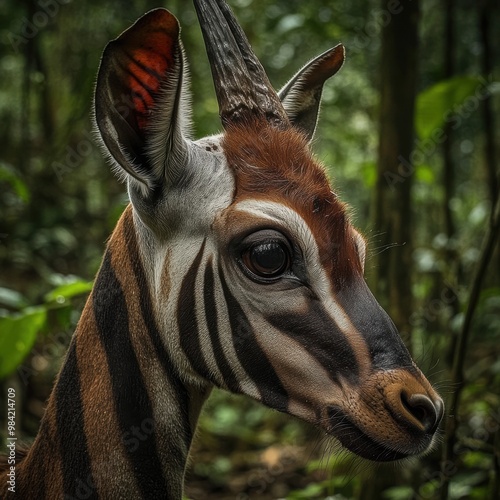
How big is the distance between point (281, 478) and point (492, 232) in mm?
4505

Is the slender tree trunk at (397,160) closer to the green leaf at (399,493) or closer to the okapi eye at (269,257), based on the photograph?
the green leaf at (399,493)

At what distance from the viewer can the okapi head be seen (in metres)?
2.71

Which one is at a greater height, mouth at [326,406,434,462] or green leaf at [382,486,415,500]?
mouth at [326,406,434,462]

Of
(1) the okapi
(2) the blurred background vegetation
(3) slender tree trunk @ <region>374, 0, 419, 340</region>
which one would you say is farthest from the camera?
(3) slender tree trunk @ <region>374, 0, 419, 340</region>

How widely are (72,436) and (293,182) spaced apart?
1.44m

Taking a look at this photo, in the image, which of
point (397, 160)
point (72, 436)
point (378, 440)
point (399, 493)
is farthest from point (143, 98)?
point (399, 493)

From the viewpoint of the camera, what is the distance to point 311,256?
2.81 metres

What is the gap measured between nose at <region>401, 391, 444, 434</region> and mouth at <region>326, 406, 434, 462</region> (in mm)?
33

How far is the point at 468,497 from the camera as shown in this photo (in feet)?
17.1

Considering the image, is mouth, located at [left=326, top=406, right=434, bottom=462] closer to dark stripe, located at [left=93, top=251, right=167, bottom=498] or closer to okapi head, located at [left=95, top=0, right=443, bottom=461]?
okapi head, located at [left=95, top=0, right=443, bottom=461]

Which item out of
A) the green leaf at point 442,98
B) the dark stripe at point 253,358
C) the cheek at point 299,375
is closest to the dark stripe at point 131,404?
the dark stripe at point 253,358

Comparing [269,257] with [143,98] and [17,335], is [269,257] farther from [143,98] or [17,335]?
[17,335]

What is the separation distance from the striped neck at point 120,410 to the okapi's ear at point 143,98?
0.46 m

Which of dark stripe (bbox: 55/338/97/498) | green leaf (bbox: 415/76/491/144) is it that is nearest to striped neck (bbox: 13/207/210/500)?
dark stripe (bbox: 55/338/97/498)
